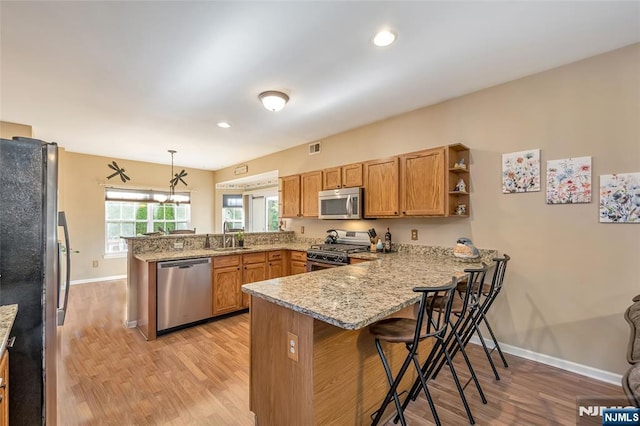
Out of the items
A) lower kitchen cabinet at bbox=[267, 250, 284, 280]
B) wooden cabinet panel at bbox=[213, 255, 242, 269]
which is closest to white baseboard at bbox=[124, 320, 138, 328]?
wooden cabinet panel at bbox=[213, 255, 242, 269]

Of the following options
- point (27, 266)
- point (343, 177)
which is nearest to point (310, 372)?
point (27, 266)

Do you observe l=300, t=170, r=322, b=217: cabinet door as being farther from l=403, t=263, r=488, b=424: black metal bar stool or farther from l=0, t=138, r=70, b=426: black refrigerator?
l=0, t=138, r=70, b=426: black refrigerator

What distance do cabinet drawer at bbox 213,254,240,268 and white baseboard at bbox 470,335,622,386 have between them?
319cm

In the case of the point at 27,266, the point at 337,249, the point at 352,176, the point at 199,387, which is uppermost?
the point at 352,176

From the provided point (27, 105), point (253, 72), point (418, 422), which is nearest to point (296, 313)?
point (418, 422)

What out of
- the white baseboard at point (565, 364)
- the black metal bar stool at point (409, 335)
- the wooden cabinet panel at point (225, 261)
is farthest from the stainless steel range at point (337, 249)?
the black metal bar stool at point (409, 335)

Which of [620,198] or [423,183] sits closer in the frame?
[620,198]

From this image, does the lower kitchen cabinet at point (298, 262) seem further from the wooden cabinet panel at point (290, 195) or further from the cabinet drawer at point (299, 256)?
the wooden cabinet panel at point (290, 195)

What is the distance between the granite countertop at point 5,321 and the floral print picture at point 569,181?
3720 millimetres

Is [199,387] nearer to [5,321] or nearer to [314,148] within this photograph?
[5,321]

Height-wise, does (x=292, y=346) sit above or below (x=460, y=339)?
above

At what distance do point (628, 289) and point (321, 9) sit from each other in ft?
10.5

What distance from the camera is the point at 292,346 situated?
5.05ft

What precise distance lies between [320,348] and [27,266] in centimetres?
155
